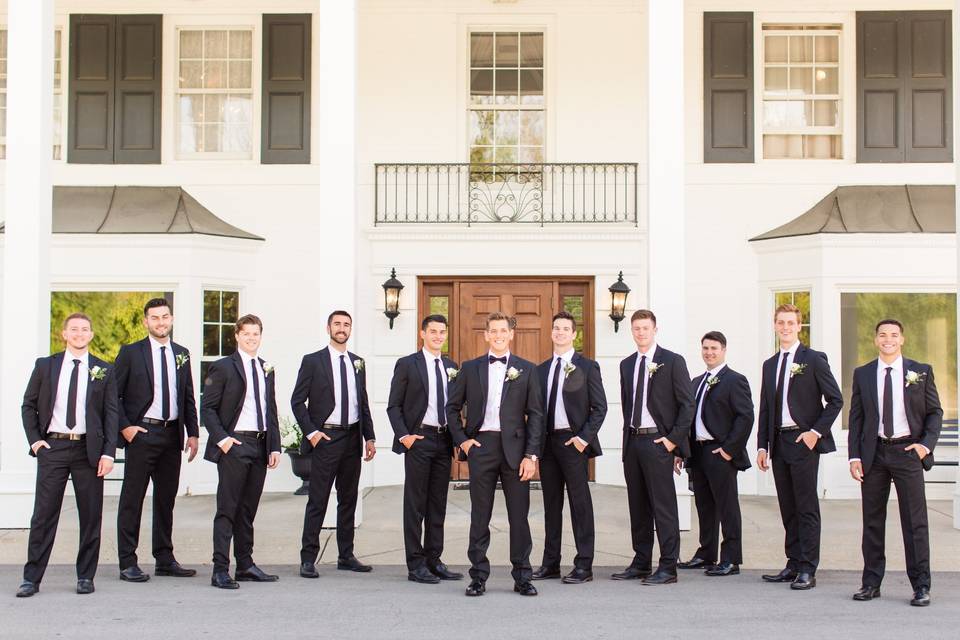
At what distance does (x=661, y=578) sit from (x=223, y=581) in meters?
2.97

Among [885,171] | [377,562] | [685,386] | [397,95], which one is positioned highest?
[397,95]

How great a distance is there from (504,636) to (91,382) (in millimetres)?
3185

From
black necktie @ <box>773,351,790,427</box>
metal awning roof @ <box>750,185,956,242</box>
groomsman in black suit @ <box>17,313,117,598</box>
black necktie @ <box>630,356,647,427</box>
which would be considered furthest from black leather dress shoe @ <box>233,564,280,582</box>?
metal awning roof @ <box>750,185,956,242</box>

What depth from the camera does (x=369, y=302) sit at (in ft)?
40.5

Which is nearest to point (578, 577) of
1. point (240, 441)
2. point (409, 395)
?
point (409, 395)

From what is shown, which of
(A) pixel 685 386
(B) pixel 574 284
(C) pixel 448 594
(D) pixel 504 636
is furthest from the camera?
(B) pixel 574 284

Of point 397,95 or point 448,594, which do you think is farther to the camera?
point 397,95

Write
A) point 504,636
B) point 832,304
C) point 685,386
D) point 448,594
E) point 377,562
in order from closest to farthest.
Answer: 1. point 504,636
2. point 448,594
3. point 685,386
4. point 377,562
5. point 832,304

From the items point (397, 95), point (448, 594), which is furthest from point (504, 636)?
point (397, 95)

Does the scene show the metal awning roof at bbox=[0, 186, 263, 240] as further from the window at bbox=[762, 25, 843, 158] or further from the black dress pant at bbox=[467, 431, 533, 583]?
the window at bbox=[762, 25, 843, 158]

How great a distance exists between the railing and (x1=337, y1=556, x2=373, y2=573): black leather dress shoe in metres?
5.67

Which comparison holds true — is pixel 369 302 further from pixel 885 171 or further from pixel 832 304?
pixel 885 171

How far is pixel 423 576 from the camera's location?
7.11 meters

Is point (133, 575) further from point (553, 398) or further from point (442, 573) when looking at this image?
point (553, 398)
